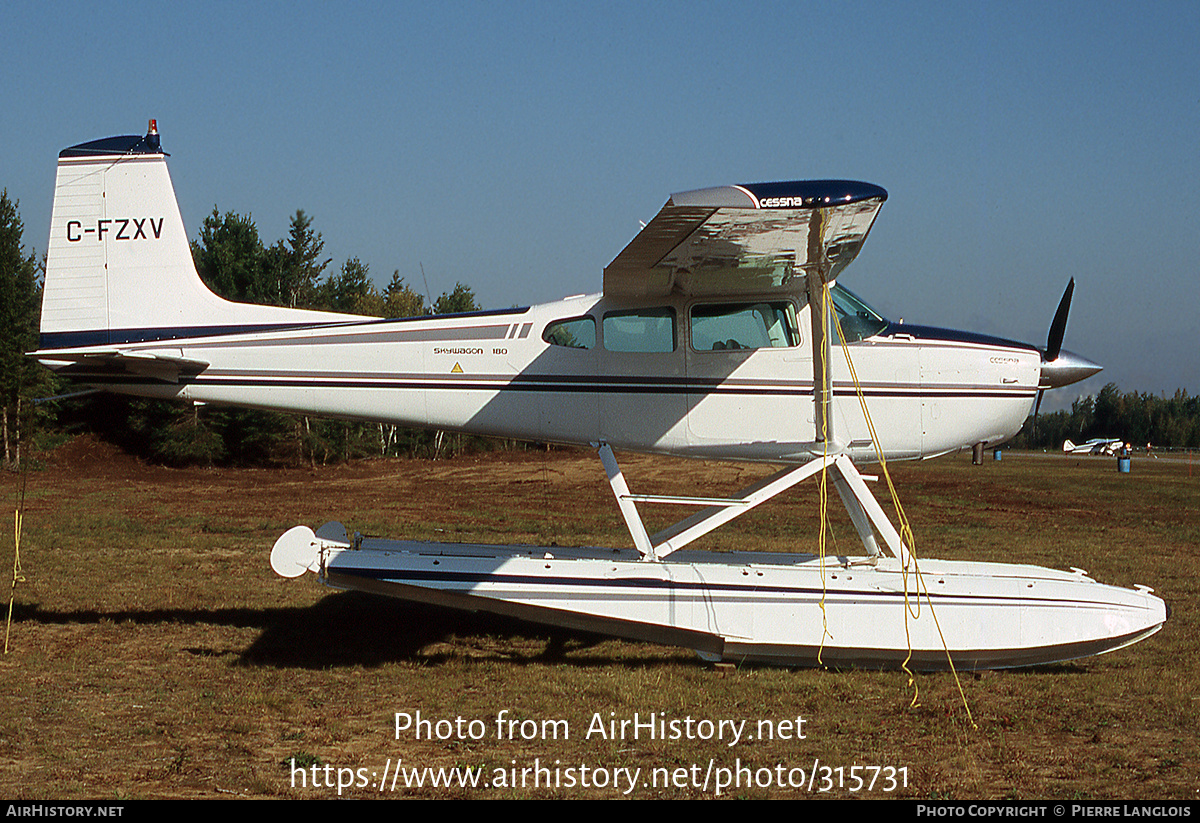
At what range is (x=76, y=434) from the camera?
3966 cm

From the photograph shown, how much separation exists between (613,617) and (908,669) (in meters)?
2.43

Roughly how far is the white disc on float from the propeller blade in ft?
21.3

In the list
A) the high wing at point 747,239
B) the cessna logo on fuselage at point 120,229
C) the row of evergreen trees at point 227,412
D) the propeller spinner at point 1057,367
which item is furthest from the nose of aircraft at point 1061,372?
the row of evergreen trees at point 227,412

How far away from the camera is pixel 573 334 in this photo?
7.83 m

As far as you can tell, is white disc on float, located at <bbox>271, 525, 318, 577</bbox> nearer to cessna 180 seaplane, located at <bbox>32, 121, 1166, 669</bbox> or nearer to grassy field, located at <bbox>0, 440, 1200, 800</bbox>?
cessna 180 seaplane, located at <bbox>32, 121, 1166, 669</bbox>

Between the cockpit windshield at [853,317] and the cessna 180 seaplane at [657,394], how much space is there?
2 cm

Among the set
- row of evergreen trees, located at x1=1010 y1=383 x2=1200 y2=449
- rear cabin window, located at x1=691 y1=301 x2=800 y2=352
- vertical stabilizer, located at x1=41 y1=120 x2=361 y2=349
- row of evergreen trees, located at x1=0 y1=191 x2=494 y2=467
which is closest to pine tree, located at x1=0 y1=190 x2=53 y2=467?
row of evergreen trees, located at x1=0 y1=191 x2=494 y2=467

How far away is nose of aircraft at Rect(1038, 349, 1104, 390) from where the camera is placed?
782 centimetres

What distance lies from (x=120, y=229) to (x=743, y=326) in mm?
5744

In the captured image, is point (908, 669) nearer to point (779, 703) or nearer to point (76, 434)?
point (779, 703)

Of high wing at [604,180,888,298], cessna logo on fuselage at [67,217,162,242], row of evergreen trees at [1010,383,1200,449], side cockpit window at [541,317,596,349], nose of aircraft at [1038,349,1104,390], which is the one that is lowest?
row of evergreen trees at [1010,383,1200,449]
